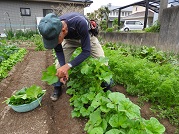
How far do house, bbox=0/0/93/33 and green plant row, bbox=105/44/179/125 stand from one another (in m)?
11.0

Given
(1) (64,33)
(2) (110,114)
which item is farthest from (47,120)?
(1) (64,33)

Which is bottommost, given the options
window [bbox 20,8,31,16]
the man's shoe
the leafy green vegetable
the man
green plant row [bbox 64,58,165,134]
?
the man's shoe

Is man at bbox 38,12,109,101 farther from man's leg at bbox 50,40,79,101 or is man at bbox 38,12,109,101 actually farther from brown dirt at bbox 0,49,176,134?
brown dirt at bbox 0,49,176,134

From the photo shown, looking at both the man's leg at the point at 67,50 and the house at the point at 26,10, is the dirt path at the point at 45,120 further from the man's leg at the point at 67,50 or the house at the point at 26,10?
the house at the point at 26,10

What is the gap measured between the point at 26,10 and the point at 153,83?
14038mm

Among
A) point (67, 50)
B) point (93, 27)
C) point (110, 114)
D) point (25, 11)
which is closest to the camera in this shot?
point (110, 114)

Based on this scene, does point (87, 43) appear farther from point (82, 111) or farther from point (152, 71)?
point (152, 71)

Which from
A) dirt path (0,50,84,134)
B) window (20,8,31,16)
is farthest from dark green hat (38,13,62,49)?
window (20,8,31,16)

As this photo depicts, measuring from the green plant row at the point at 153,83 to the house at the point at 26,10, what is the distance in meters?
11.0

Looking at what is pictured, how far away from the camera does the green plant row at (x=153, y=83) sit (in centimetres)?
197

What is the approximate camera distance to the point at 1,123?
191cm

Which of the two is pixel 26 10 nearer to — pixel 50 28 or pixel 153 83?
pixel 50 28

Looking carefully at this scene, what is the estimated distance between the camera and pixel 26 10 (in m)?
13.5

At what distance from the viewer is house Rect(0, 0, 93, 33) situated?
41.9 ft
